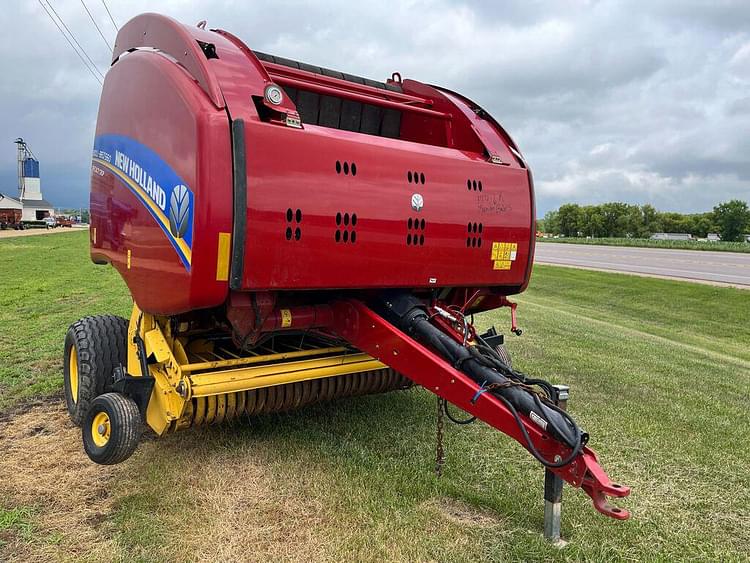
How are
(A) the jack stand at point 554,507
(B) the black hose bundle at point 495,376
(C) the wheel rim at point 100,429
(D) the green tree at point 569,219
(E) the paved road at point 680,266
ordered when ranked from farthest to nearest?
(D) the green tree at point 569,219 → (E) the paved road at point 680,266 → (C) the wheel rim at point 100,429 → (A) the jack stand at point 554,507 → (B) the black hose bundle at point 495,376

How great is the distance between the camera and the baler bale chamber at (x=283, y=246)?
269 cm

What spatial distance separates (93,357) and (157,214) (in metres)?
1.33

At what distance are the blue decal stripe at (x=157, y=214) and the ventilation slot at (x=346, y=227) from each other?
68 centimetres

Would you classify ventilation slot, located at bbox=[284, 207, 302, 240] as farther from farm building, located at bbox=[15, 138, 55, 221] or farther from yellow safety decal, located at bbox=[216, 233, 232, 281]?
farm building, located at bbox=[15, 138, 55, 221]

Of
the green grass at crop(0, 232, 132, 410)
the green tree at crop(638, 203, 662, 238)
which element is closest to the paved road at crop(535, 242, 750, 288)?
Answer: the green grass at crop(0, 232, 132, 410)

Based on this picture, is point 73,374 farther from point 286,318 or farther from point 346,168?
point 346,168

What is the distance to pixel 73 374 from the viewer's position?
163 inches

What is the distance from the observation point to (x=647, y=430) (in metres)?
4.14

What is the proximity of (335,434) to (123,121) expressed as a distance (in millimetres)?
2168

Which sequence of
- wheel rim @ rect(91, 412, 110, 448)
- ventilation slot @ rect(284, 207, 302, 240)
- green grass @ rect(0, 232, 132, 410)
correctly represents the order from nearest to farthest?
ventilation slot @ rect(284, 207, 302, 240), wheel rim @ rect(91, 412, 110, 448), green grass @ rect(0, 232, 132, 410)

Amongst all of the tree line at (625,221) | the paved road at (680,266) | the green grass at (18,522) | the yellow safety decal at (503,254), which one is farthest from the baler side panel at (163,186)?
the tree line at (625,221)

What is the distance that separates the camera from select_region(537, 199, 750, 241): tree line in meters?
74.4

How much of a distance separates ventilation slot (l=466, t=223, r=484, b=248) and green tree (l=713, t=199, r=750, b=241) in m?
79.3

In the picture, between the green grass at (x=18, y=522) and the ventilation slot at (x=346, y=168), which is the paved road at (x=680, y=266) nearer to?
the ventilation slot at (x=346, y=168)
